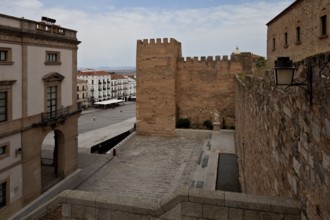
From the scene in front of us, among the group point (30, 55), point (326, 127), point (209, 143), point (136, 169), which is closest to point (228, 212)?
point (326, 127)

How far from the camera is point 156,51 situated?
24266 mm

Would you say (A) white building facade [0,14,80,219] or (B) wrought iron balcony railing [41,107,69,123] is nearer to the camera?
(A) white building facade [0,14,80,219]

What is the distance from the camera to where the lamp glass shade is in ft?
9.62

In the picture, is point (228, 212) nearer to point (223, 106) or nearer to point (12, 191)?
point (12, 191)

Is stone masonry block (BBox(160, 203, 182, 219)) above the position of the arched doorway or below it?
above

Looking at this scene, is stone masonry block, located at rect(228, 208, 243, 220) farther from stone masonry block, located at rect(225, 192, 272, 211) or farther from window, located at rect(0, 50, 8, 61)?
window, located at rect(0, 50, 8, 61)

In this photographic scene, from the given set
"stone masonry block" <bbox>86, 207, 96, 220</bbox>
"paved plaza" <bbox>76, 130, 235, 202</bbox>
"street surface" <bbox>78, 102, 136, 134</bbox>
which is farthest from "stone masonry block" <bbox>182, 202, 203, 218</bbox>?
"street surface" <bbox>78, 102, 136, 134</bbox>

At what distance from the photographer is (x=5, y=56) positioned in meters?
11.1

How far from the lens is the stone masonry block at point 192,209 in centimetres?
388

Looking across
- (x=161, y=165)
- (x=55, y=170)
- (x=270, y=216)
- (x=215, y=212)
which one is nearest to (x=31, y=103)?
(x=55, y=170)

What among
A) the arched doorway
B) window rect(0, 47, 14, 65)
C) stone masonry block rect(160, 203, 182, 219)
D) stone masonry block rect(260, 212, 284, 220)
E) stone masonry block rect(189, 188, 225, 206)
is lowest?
the arched doorway

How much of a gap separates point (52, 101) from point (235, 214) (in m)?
12.2

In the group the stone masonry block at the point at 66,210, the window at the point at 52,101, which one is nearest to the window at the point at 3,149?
the window at the point at 52,101

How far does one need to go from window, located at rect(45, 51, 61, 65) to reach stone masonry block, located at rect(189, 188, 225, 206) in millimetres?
11541
